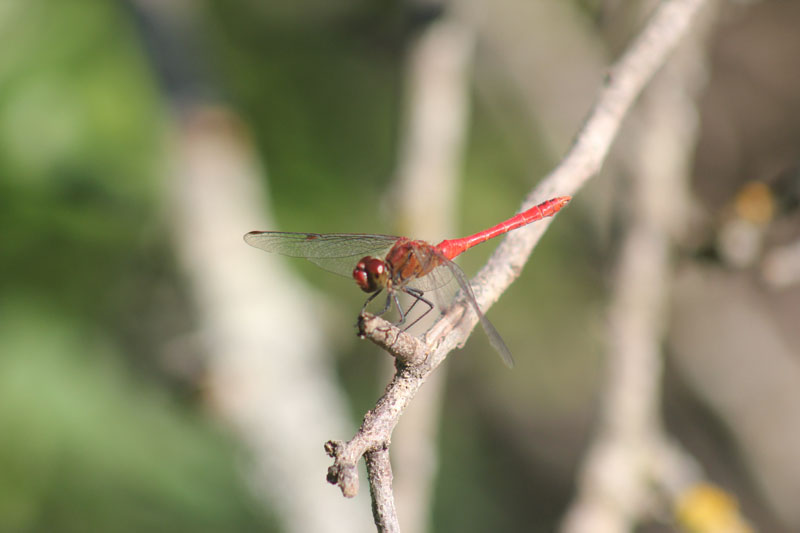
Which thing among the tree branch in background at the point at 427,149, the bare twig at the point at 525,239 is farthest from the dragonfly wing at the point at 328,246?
the bare twig at the point at 525,239

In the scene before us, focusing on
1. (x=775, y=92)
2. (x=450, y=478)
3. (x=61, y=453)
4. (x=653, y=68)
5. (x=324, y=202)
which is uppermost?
A: (x=775, y=92)

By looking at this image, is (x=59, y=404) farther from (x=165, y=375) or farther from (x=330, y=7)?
(x=330, y=7)

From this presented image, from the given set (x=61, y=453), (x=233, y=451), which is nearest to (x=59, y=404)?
(x=61, y=453)

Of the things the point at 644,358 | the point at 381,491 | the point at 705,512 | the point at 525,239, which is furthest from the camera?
the point at 644,358

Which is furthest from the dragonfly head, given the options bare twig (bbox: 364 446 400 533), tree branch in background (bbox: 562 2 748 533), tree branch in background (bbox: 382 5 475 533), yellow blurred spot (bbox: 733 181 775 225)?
yellow blurred spot (bbox: 733 181 775 225)

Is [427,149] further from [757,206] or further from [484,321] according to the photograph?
[484,321]

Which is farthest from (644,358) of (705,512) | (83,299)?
(83,299)

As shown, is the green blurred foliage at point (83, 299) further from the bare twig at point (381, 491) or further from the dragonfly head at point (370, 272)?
the bare twig at point (381, 491)

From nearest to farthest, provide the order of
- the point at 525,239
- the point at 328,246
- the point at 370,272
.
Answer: the point at 525,239 < the point at 370,272 < the point at 328,246
